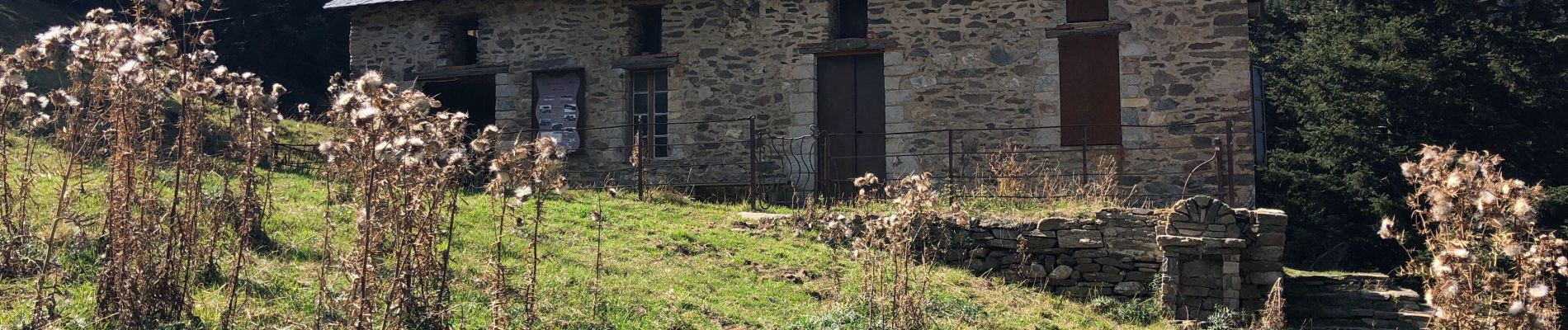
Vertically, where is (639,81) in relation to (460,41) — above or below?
below

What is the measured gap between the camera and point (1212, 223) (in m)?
9.34

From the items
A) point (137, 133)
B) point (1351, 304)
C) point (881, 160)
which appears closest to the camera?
point (137, 133)

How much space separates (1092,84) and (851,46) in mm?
2461

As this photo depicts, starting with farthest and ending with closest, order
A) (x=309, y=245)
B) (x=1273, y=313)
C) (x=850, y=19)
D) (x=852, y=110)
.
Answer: (x=850, y=19), (x=852, y=110), (x=1273, y=313), (x=309, y=245)

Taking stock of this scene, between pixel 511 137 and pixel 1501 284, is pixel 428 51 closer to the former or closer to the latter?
pixel 511 137

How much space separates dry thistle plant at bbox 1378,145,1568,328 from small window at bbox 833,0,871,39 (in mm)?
7621

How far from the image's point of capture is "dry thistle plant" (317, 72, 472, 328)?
17.8 ft

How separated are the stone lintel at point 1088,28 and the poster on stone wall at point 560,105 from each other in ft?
16.8

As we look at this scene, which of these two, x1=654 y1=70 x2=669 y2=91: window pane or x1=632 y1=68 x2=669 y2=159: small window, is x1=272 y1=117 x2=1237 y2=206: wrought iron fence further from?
x1=654 y1=70 x2=669 y2=91: window pane

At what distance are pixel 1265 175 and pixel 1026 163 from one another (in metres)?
5.69

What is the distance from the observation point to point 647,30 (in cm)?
1455

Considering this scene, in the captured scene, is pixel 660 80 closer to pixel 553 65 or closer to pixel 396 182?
pixel 553 65

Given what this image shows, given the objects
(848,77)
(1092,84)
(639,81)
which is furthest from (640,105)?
(1092,84)

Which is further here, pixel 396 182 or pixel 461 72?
pixel 461 72
